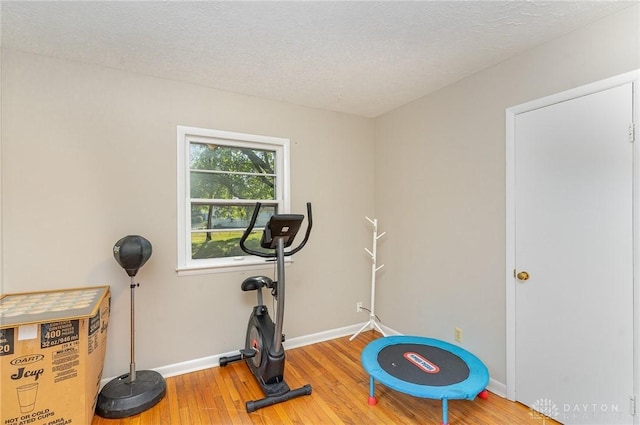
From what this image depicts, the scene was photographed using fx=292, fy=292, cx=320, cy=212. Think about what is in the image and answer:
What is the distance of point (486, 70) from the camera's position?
2.44 m

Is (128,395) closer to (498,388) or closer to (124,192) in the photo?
(124,192)

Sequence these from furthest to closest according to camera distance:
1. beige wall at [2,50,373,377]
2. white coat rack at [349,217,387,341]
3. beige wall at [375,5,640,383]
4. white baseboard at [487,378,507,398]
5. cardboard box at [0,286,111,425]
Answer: white coat rack at [349,217,387,341], white baseboard at [487,378,507,398], beige wall at [2,50,373,377], beige wall at [375,5,640,383], cardboard box at [0,286,111,425]

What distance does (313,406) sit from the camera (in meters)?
2.20

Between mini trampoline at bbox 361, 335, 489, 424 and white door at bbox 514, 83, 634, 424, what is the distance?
424 millimetres

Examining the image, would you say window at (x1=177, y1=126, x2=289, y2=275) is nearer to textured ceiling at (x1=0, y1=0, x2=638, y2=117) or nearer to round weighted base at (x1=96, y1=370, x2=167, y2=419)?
textured ceiling at (x1=0, y1=0, x2=638, y2=117)

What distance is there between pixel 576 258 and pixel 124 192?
342 cm

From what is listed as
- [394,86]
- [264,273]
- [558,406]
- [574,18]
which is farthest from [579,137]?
[264,273]

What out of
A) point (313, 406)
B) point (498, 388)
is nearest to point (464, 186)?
point (498, 388)

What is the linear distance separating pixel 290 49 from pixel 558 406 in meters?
3.14

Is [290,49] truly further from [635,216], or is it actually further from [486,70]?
[635,216]

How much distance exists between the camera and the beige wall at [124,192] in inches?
85.5

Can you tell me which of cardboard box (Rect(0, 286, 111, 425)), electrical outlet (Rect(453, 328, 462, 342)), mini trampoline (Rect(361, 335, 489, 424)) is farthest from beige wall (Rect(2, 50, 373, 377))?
electrical outlet (Rect(453, 328, 462, 342))

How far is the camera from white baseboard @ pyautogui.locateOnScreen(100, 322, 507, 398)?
2.38 meters

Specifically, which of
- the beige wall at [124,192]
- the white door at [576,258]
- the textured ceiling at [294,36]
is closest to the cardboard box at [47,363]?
the beige wall at [124,192]
